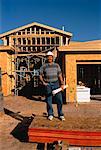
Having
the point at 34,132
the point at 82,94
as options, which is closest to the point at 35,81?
the point at 82,94

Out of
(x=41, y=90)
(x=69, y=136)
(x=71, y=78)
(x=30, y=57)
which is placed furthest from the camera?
(x=30, y=57)

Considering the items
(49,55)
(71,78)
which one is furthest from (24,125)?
(71,78)

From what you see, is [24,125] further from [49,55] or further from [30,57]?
[30,57]

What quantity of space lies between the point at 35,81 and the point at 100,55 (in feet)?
26.1

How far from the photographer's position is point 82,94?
1720cm

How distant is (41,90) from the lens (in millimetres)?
23062

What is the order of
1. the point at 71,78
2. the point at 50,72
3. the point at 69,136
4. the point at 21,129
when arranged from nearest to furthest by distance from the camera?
the point at 69,136
the point at 50,72
the point at 21,129
the point at 71,78

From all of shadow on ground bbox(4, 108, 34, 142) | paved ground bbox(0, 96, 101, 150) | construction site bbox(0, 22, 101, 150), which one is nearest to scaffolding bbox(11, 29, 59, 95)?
construction site bbox(0, 22, 101, 150)

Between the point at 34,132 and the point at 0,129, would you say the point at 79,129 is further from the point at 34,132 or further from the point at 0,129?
the point at 0,129

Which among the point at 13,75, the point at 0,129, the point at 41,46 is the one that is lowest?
the point at 0,129

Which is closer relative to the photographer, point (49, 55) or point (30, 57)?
point (49, 55)

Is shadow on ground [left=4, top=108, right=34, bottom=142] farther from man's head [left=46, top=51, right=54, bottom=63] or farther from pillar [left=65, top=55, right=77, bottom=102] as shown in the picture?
pillar [left=65, top=55, right=77, bottom=102]

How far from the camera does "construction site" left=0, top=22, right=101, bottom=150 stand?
827cm

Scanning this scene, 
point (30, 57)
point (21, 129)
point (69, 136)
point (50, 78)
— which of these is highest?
point (30, 57)
